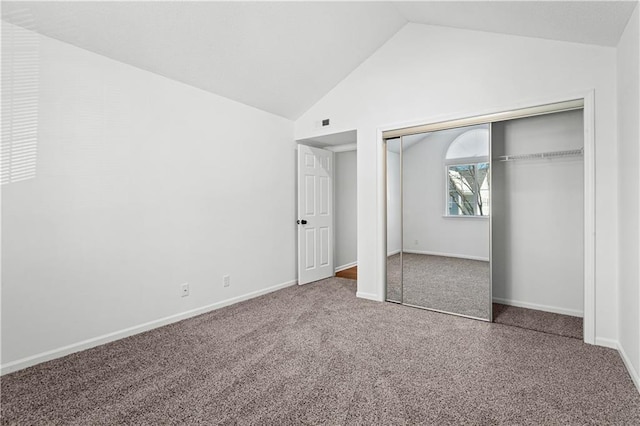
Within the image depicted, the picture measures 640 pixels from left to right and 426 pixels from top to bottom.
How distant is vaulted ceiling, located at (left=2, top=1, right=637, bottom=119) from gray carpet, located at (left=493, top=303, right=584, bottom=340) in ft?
7.89

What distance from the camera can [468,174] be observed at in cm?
330

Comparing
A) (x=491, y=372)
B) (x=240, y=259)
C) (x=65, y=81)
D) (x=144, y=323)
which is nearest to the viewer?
(x=491, y=372)

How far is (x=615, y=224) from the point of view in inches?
97.0

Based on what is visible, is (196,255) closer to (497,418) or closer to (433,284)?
(433,284)

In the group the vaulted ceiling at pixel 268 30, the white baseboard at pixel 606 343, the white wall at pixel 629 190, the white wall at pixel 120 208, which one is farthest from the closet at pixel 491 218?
the white wall at pixel 120 208

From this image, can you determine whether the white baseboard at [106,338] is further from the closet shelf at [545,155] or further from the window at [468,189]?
the closet shelf at [545,155]

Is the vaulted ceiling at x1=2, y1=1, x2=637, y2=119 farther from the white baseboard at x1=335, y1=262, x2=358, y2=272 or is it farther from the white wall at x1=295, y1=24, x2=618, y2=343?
the white baseboard at x1=335, y1=262, x2=358, y2=272

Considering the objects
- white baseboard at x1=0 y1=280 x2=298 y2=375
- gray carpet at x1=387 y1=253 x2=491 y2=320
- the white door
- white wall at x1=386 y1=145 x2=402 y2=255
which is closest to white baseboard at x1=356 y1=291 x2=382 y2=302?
gray carpet at x1=387 y1=253 x2=491 y2=320

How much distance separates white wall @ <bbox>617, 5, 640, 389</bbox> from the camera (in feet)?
6.47

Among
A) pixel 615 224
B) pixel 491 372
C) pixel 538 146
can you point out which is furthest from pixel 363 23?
pixel 491 372

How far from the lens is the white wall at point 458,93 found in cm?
249

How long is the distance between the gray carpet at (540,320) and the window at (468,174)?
3.50 ft

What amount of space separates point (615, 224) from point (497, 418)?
1.88 m

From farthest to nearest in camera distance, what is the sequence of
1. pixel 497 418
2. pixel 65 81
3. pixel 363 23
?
1. pixel 363 23
2. pixel 65 81
3. pixel 497 418
